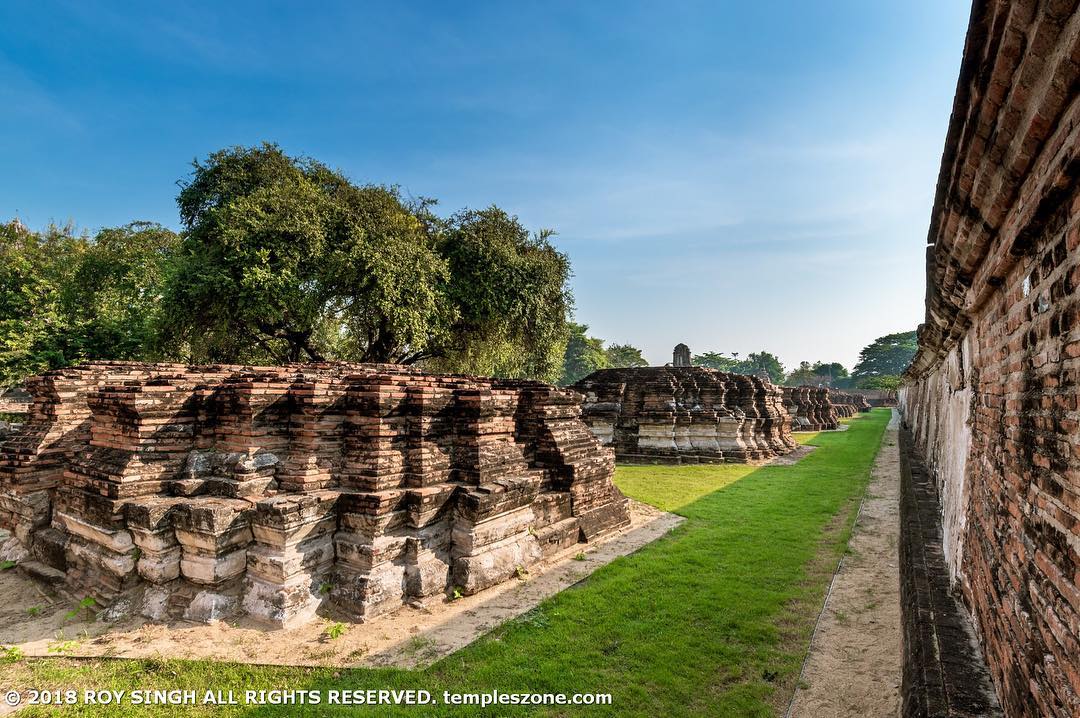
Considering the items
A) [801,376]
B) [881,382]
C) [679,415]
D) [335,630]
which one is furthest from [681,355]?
[801,376]

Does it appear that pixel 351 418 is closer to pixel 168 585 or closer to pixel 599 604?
A: pixel 168 585

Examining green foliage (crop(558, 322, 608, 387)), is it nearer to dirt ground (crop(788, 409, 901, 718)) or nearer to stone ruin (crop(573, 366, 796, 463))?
stone ruin (crop(573, 366, 796, 463))

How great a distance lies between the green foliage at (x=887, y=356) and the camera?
90.3 meters

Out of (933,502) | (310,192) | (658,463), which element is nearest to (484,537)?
(933,502)

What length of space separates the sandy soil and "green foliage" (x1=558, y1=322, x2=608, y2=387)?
56.5 m

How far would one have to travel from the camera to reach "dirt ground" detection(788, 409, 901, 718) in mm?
3381

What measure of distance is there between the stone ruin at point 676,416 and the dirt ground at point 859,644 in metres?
7.32

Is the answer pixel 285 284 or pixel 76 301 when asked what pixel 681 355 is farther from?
pixel 76 301

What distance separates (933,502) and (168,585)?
8447 millimetres

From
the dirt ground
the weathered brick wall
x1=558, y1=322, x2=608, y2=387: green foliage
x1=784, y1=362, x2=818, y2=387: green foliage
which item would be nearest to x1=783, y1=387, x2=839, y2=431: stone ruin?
the dirt ground

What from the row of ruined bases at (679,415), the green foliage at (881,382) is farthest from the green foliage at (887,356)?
the row of ruined bases at (679,415)

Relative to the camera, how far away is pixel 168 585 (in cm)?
454

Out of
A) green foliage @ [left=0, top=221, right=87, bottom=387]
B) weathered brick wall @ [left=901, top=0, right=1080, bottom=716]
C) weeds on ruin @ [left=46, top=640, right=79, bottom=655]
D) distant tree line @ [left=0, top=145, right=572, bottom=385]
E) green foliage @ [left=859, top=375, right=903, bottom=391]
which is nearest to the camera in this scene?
weathered brick wall @ [left=901, top=0, right=1080, bottom=716]

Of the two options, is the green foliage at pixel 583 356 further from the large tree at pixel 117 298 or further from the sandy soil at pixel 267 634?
the sandy soil at pixel 267 634
